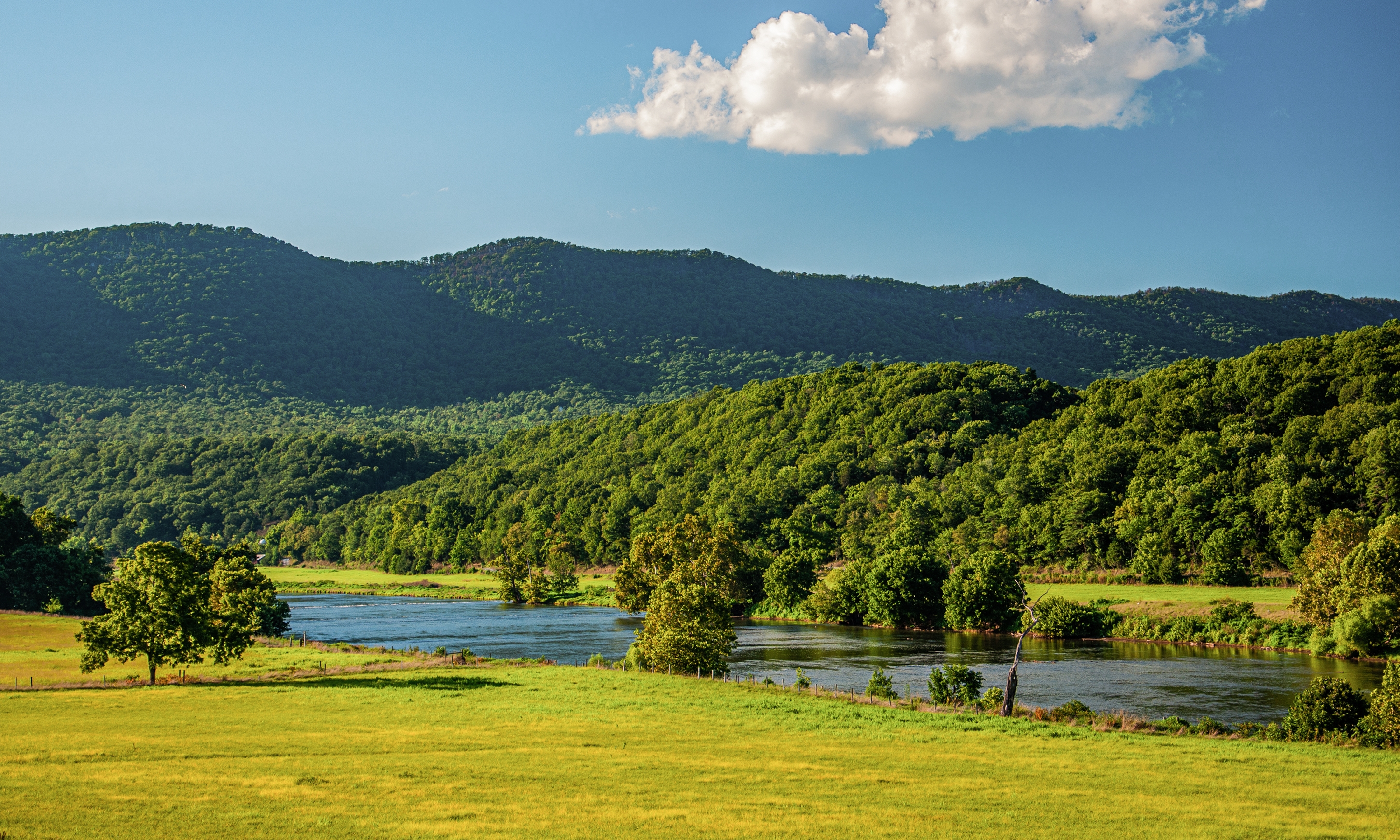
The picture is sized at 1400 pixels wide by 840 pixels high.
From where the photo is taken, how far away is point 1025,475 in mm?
128625

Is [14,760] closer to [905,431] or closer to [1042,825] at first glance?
[1042,825]

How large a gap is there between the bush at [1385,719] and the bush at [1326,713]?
2.34 ft

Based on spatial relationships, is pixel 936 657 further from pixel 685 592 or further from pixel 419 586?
pixel 419 586

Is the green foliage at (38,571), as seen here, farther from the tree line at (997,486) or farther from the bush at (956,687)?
the bush at (956,687)

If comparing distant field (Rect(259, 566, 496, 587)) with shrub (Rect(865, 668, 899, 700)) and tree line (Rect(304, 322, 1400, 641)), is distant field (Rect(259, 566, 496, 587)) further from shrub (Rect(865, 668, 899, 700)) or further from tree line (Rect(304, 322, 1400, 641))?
shrub (Rect(865, 668, 899, 700))

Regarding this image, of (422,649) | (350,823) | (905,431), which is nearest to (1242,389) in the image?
(905,431)

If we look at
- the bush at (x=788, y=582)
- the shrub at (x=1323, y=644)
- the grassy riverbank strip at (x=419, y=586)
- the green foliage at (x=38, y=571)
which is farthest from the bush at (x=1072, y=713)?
the grassy riverbank strip at (x=419, y=586)

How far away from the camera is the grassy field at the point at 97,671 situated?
185 feet

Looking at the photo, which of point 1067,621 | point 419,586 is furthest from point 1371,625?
point 419,586

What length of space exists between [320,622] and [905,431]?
94564 millimetres

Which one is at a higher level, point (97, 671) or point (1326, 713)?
point (1326, 713)

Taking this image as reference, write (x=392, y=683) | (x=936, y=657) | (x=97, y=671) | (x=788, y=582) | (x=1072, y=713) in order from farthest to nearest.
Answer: (x=788, y=582), (x=936, y=657), (x=97, y=671), (x=392, y=683), (x=1072, y=713)

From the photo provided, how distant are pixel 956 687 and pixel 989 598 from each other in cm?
3788

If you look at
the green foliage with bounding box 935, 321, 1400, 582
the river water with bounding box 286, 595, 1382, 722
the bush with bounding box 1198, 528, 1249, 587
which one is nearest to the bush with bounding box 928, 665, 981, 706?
the river water with bounding box 286, 595, 1382, 722
